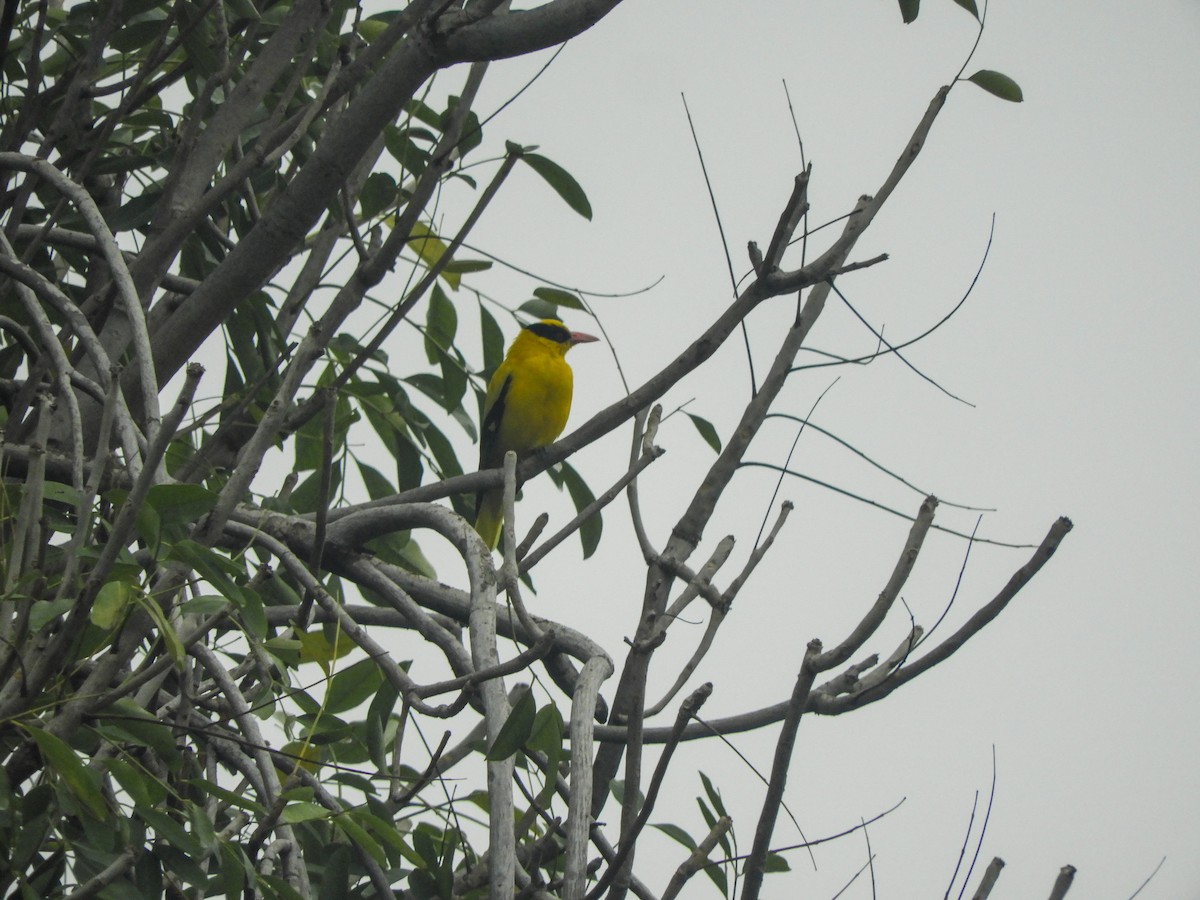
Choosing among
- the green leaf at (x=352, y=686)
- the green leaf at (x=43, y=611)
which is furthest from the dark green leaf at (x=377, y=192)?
Answer: the green leaf at (x=43, y=611)

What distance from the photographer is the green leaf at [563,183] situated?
2.69 meters

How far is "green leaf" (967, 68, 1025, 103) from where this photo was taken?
2.36 metres

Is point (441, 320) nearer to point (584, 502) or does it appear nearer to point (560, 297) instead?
point (560, 297)

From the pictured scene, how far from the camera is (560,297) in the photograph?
312 cm

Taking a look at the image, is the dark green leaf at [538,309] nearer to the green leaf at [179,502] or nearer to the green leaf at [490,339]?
the green leaf at [490,339]

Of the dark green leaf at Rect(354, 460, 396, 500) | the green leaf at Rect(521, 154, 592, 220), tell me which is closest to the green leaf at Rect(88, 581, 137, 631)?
the green leaf at Rect(521, 154, 592, 220)

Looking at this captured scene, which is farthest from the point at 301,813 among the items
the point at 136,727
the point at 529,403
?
the point at 529,403

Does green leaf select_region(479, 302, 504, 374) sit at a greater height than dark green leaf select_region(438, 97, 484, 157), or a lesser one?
lesser

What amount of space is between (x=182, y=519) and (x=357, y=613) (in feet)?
3.51

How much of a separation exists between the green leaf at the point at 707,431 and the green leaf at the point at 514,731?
1446mm

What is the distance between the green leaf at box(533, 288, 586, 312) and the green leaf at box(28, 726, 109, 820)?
74.0 inches

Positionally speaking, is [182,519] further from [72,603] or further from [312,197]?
[312,197]

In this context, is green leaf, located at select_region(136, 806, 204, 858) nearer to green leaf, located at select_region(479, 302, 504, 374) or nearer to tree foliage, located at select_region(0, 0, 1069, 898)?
tree foliage, located at select_region(0, 0, 1069, 898)

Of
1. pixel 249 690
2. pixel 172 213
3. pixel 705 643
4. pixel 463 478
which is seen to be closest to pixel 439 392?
pixel 463 478
